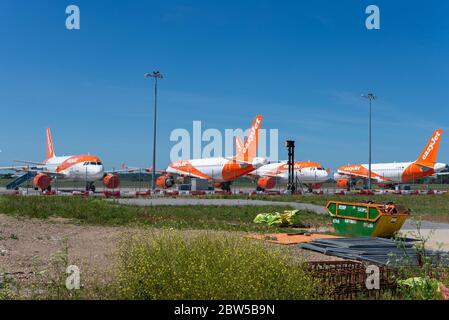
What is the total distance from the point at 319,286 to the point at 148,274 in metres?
2.28

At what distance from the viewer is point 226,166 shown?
5588cm

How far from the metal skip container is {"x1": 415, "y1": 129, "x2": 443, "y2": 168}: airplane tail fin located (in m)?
52.4

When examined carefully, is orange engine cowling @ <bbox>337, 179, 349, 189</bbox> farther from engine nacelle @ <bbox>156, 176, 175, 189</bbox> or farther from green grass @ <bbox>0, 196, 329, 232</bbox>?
green grass @ <bbox>0, 196, 329, 232</bbox>

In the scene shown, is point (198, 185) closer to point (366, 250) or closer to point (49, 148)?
point (49, 148)

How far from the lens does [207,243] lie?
6910 millimetres

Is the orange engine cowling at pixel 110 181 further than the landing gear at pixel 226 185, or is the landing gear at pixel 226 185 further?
the landing gear at pixel 226 185

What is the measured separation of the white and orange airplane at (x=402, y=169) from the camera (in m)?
65.6

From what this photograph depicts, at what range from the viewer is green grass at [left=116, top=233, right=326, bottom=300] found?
5605 mm

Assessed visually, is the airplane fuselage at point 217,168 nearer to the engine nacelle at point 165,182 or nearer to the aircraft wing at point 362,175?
the engine nacelle at point 165,182

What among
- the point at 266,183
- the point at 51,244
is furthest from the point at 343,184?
the point at 51,244

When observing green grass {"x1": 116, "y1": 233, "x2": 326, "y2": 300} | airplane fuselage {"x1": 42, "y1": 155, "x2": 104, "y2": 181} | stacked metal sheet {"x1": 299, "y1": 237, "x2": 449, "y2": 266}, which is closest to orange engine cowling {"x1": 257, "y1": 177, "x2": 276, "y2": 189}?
airplane fuselage {"x1": 42, "y1": 155, "x2": 104, "y2": 181}

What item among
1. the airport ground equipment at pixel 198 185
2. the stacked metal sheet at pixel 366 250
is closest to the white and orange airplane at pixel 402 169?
the airport ground equipment at pixel 198 185
